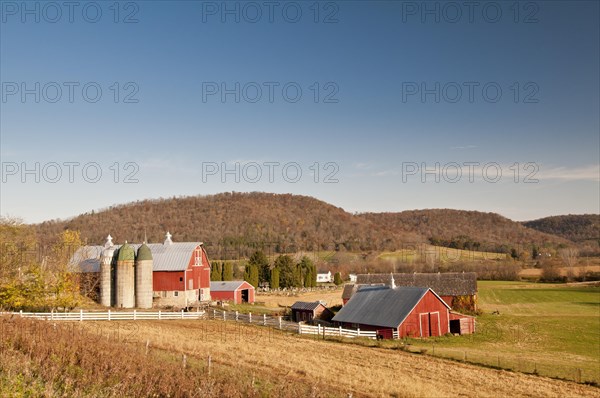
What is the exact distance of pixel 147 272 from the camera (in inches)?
1827

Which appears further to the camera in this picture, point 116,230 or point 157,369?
point 116,230

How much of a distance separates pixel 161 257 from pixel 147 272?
3572 mm

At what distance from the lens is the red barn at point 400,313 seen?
39688 mm

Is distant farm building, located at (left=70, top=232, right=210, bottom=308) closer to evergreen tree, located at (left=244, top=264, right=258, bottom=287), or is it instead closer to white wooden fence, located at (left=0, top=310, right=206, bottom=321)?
white wooden fence, located at (left=0, top=310, right=206, bottom=321)

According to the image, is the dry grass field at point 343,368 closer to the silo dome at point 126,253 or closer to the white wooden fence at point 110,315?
the white wooden fence at point 110,315

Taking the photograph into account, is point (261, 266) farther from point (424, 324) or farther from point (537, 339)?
point (537, 339)

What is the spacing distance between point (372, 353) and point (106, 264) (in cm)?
2595

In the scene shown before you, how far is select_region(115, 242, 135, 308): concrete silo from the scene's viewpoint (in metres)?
45.3

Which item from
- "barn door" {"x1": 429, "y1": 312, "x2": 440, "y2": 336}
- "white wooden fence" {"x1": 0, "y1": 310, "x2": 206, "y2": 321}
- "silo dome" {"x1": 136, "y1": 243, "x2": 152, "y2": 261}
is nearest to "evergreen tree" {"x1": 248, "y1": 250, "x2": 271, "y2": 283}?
"silo dome" {"x1": 136, "y1": 243, "x2": 152, "y2": 261}

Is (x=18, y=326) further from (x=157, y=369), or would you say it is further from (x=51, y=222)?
(x=51, y=222)

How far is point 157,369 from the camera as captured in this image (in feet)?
48.5

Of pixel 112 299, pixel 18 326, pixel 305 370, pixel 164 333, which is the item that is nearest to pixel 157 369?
pixel 18 326

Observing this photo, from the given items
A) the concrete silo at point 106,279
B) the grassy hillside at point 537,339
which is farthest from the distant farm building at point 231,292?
the grassy hillside at point 537,339

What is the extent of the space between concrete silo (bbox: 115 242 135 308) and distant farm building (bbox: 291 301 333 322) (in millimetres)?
14481
